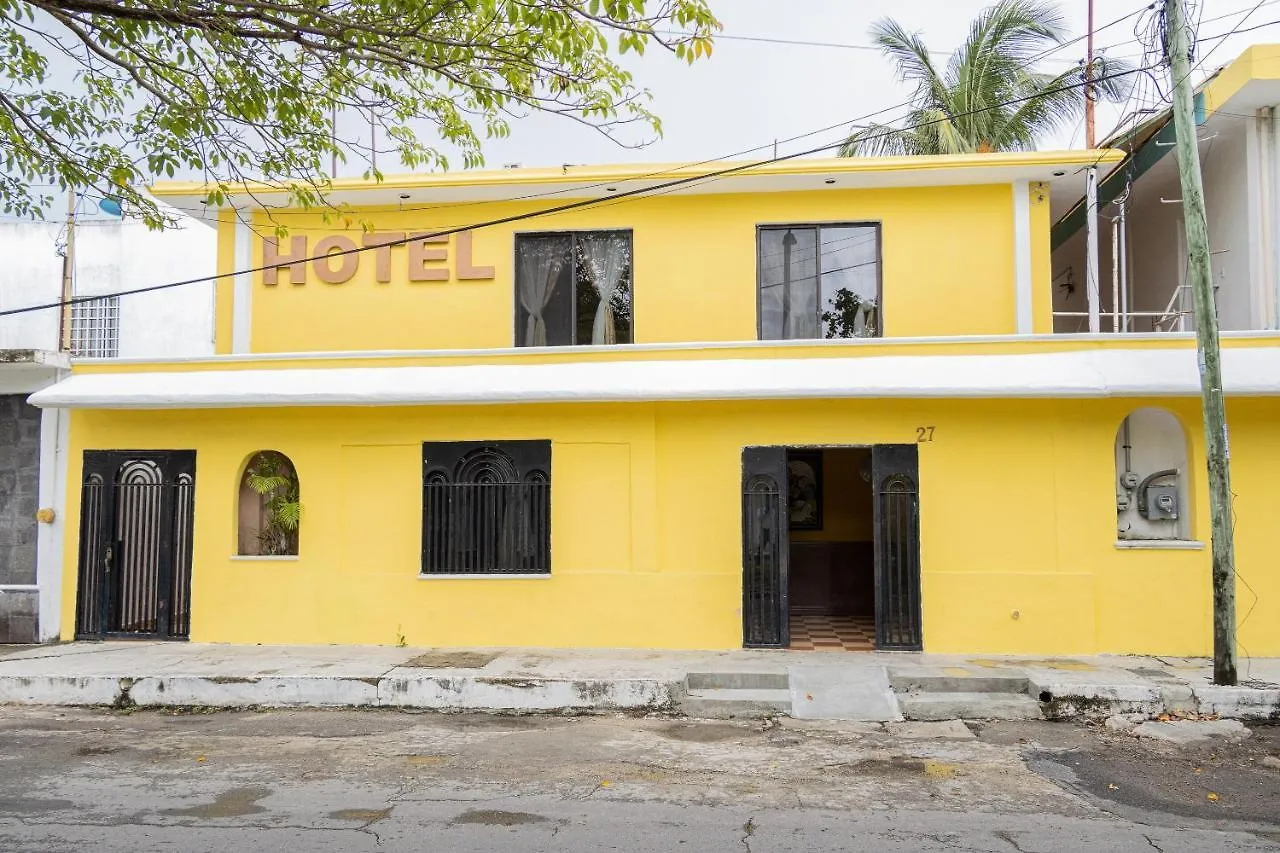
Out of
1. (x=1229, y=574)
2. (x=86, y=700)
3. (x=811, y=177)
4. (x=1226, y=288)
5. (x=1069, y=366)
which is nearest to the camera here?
(x=1229, y=574)

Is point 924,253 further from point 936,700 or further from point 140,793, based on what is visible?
point 140,793

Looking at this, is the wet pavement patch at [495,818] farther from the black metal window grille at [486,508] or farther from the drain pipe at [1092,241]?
the drain pipe at [1092,241]

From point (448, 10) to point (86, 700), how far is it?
286 inches

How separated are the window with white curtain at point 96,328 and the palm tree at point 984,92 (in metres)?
16.5

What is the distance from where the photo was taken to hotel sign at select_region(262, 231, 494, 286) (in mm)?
11703

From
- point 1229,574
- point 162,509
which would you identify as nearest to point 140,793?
point 162,509

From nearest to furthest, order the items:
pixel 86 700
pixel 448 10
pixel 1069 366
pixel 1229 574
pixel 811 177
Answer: pixel 448 10, pixel 1229 574, pixel 86 700, pixel 1069 366, pixel 811 177

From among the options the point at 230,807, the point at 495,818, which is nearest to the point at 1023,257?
the point at 495,818

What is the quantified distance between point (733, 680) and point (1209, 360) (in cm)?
523

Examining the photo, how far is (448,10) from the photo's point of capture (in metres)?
6.64

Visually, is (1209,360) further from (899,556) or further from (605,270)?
(605,270)

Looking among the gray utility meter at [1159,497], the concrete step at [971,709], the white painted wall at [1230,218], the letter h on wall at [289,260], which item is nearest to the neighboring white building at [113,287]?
the letter h on wall at [289,260]

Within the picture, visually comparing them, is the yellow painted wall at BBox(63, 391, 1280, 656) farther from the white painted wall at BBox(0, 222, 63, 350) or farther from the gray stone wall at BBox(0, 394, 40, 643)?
the white painted wall at BBox(0, 222, 63, 350)

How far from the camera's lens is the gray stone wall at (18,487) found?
1149 cm
